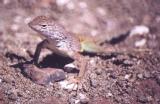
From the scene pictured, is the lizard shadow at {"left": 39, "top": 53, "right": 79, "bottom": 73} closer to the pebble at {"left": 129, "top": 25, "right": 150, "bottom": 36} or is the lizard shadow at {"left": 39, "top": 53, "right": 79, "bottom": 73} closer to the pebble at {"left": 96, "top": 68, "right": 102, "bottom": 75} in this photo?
the pebble at {"left": 96, "top": 68, "right": 102, "bottom": 75}

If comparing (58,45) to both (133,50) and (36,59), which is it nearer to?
(36,59)

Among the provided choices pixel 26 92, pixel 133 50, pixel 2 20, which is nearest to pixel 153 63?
pixel 133 50

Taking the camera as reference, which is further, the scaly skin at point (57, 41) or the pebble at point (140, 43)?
the pebble at point (140, 43)

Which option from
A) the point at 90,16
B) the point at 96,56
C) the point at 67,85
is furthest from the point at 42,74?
the point at 90,16

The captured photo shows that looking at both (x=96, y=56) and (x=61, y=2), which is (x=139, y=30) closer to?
(x=96, y=56)

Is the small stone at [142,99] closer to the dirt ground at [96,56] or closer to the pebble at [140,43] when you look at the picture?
the dirt ground at [96,56]

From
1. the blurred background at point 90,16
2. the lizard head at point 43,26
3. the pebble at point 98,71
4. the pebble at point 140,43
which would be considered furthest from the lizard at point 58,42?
the pebble at point 140,43

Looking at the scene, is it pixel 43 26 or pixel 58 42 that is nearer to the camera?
pixel 43 26

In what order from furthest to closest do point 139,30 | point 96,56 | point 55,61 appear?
point 139,30, point 96,56, point 55,61
